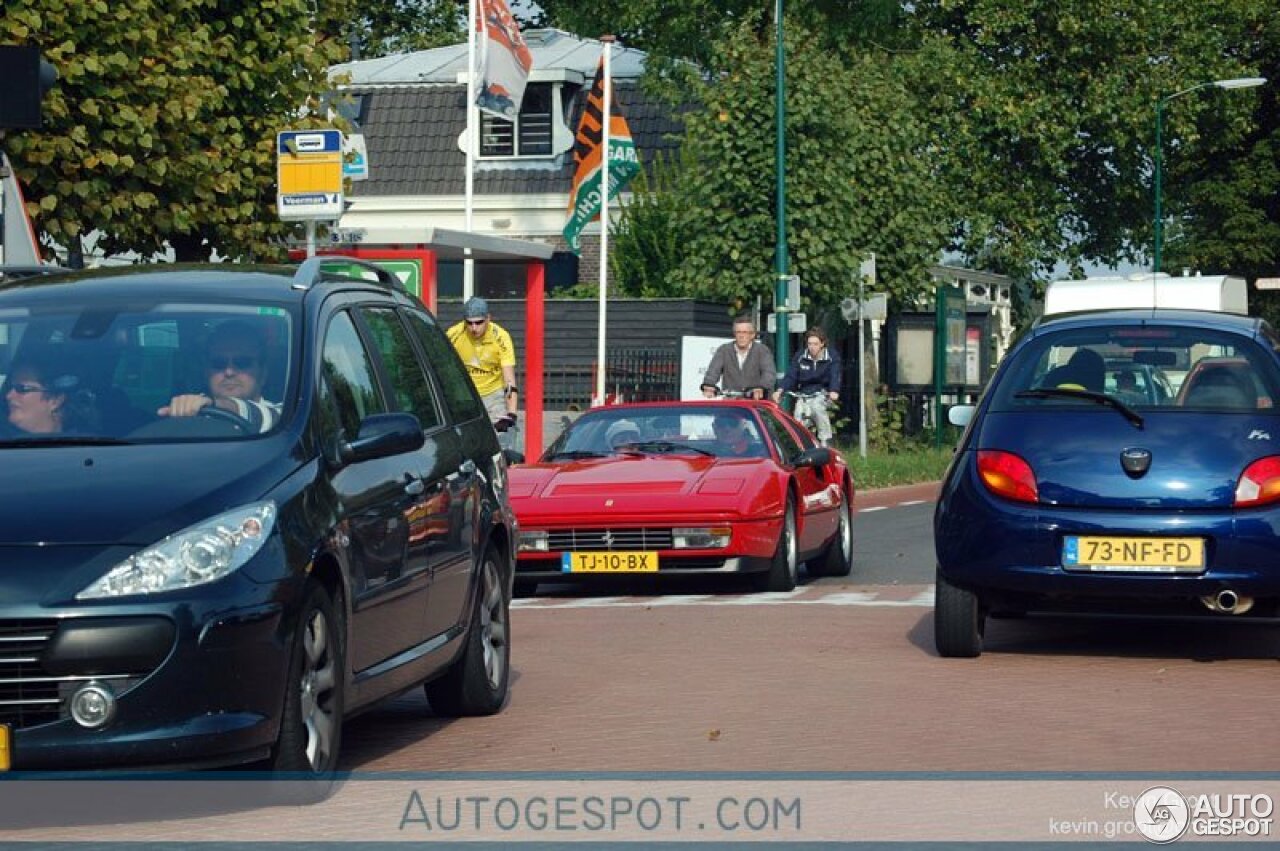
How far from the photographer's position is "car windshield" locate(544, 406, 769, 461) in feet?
54.9

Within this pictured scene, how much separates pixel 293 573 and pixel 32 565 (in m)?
0.74

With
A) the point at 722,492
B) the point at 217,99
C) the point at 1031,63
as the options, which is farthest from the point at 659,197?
the point at 722,492

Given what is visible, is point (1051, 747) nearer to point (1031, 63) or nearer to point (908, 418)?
point (908, 418)

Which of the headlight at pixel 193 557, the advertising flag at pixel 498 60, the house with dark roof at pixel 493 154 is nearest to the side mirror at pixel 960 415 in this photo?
the headlight at pixel 193 557

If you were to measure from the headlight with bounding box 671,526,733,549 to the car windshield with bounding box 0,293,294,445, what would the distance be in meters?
7.29

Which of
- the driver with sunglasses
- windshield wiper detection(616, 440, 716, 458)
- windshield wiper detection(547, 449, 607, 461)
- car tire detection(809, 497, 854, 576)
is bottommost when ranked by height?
car tire detection(809, 497, 854, 576)

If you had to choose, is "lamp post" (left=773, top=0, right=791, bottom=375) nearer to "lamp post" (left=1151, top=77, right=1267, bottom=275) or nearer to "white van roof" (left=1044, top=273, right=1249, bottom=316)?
"white van roof" (left=1044, top=273, right=1249, bottom=316)

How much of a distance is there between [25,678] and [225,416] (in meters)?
1.39

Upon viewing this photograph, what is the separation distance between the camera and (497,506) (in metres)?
9.76

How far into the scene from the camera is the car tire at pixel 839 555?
17844mm

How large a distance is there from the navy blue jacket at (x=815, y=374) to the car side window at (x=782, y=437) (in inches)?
420

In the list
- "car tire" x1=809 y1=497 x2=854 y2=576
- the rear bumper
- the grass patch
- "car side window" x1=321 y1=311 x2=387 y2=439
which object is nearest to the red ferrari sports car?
"car tire" x1=809 y1=497 x2=854 y2=576

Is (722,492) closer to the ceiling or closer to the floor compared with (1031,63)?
closer to the floor

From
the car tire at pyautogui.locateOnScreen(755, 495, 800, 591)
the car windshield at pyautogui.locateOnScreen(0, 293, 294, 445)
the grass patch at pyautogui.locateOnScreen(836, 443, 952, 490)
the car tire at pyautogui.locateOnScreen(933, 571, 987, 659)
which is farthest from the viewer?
the grass patch at pyautogui.locateOnScreen(836, 443, 952, 490)
